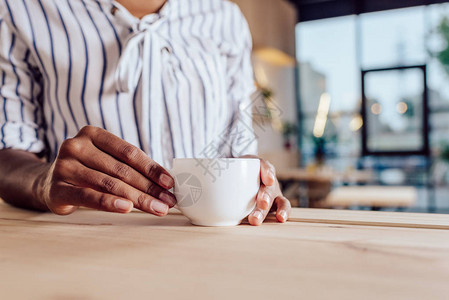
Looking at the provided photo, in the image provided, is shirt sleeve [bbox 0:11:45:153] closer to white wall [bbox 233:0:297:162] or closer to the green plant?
white wall [bbox 233:0:297:162]

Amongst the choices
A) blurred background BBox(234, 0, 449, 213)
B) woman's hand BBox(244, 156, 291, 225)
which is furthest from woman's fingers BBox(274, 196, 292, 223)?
blurred background BBox(234, 0, 449, 213)

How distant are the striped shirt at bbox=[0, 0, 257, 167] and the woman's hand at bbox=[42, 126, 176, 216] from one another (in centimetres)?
35

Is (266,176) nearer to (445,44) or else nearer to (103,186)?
(103,186)

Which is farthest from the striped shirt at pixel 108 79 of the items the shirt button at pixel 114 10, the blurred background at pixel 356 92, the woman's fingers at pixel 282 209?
the blurred background at pixel 356 92

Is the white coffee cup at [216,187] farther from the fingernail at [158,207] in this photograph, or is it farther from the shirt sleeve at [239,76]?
the shirt sleeve at [239,76]

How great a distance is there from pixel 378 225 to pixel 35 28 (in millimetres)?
847

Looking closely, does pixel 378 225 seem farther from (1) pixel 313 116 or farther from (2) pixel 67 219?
(1) pixel 313 116

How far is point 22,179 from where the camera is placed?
85 centimetres

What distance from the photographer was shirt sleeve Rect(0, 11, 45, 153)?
1040 mm

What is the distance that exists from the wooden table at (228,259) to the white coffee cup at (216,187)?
0.03m

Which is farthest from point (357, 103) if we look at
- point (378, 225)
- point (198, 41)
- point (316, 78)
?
point (378, 225)

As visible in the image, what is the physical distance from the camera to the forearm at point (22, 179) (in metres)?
0.80

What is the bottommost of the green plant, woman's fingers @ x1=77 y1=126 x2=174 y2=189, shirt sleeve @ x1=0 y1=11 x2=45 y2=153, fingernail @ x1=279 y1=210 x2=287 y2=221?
fingernail @ x1=279 y1=210 x2=287 y2=221

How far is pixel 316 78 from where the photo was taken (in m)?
7.65
